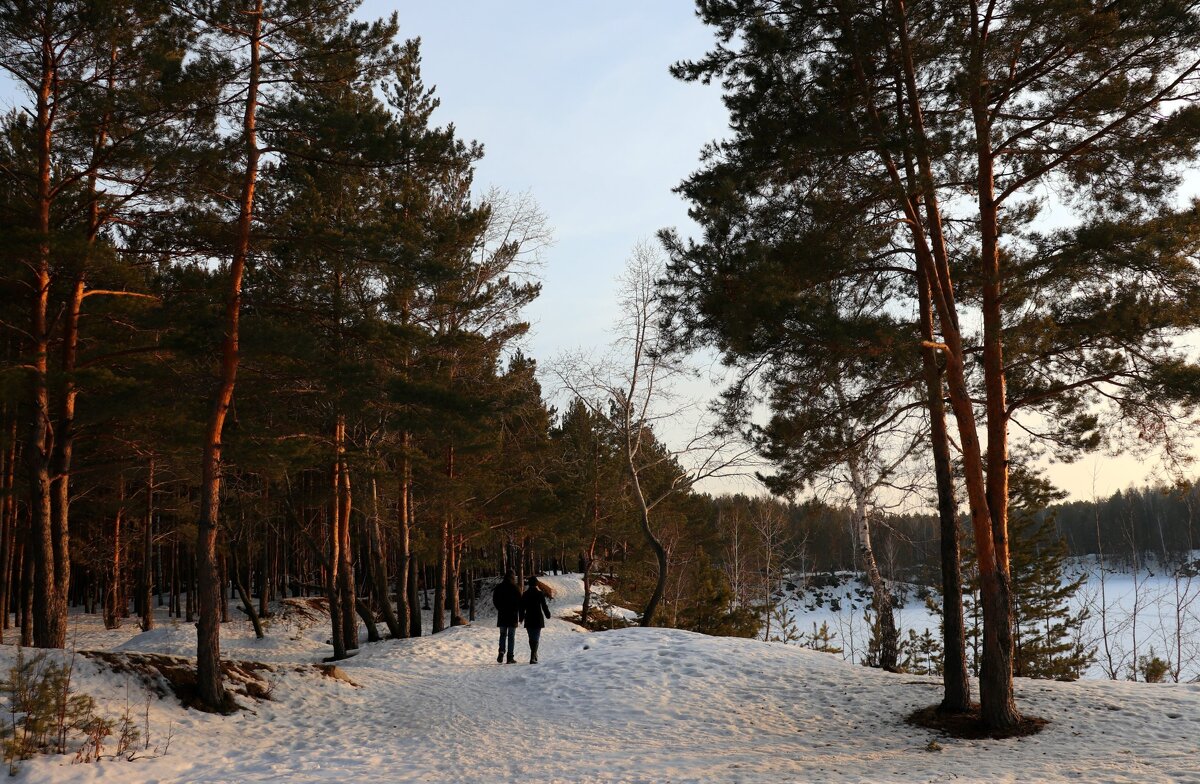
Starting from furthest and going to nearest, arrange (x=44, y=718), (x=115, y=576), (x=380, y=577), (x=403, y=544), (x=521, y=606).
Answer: (x=115, y=576) < (x=380, y=577) < (x=403, y=544) < (x=521, y=606) < (x=44, y=718)

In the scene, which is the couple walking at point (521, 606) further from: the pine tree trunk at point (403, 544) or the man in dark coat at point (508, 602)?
the pine tree trunk at point (403, 544)

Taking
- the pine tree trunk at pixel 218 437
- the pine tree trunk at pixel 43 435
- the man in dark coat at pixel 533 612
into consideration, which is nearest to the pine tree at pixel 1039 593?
the man in dark coat at pixel 533 612

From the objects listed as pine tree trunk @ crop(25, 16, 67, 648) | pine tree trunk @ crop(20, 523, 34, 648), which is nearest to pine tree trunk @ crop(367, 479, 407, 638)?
pine tree trunk @ crop(20, 523, 34, 648)

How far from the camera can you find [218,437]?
975cm

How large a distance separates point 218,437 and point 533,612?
6795mm

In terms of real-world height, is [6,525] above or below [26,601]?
above

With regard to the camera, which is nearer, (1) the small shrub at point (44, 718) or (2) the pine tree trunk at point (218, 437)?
(1) the small shrub at point (44, 718)

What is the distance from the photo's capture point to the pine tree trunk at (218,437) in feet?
29.9

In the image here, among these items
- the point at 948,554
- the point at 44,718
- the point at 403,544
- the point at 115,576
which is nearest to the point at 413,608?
the point at 403,544

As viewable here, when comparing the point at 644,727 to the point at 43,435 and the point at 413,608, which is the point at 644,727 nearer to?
the point at 43,435

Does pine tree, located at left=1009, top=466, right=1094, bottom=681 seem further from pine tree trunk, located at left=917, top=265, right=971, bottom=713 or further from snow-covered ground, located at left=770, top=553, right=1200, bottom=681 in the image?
snow-covered ground, located at left=770, top=553, right=1200, bottom=681

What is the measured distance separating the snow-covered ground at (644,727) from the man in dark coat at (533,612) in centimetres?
59

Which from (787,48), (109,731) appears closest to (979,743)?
(787,48)

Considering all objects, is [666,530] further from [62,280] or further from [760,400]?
[62,280]
